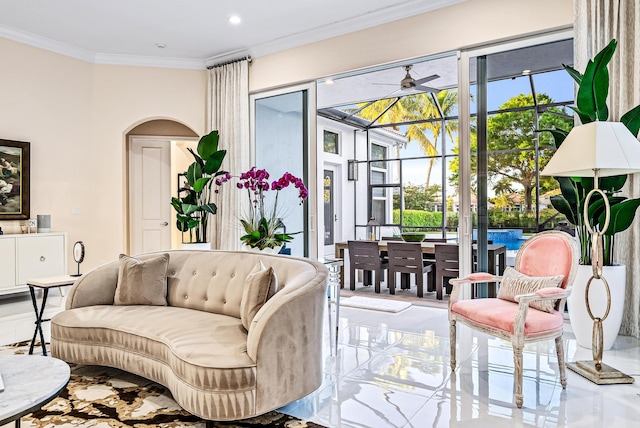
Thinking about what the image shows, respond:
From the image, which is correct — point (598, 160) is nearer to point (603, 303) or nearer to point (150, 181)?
point (603, 303)

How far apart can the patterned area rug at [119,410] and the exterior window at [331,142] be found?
689cm

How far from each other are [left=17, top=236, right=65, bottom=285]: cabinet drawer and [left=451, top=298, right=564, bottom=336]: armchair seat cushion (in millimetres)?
5050

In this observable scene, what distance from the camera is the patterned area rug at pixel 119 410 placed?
2.28 meters

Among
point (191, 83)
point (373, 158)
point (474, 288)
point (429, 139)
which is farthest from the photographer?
point (373, 158)

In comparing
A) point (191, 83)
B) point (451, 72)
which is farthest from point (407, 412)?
point (191, 83)

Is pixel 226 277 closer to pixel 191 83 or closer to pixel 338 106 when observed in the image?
pixel 191 83

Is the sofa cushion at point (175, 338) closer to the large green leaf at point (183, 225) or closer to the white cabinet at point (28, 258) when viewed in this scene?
the large green leaf at point (183, 225)

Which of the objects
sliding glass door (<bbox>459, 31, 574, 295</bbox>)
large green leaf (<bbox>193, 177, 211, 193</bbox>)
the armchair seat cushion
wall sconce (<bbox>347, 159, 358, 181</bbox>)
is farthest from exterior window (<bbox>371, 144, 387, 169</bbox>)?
the armchair seat cushion

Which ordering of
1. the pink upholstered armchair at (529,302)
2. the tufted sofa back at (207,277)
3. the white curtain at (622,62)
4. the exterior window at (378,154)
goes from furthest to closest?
the exterior window at (378,154) < the white curtain at (622,62) < the tufted sofa back at (207,277) < the pink upholstered armchair at (529,302)

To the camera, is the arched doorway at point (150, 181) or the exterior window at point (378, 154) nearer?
the arched doorway at point (150, 181)

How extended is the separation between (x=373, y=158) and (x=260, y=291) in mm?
7822

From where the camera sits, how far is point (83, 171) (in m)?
6.18

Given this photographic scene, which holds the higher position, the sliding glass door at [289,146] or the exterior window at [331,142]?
the exterior window at [331,142]

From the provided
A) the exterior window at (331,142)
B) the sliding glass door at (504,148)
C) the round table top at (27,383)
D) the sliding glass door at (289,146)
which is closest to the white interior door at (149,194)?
the sliding glass door at (289,146)
